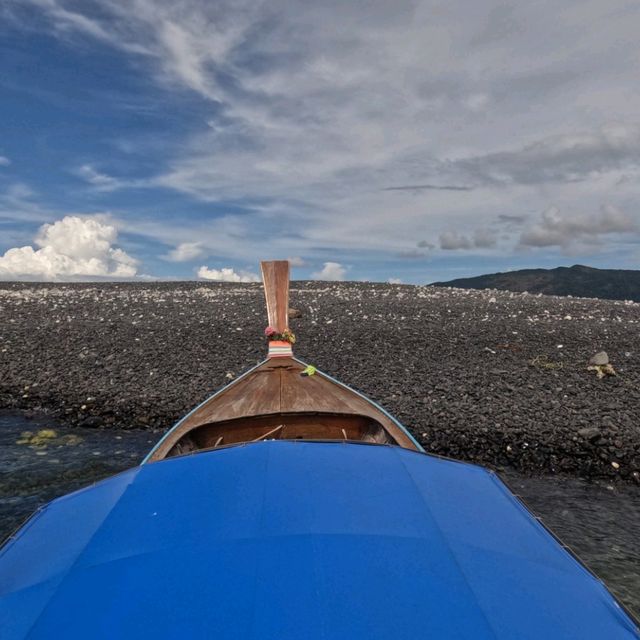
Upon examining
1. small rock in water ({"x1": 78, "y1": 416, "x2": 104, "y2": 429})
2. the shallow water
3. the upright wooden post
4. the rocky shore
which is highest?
the upright wooden post

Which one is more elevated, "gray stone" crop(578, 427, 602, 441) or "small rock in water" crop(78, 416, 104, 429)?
"small rock in water" crop(78, 416, 104, 429)

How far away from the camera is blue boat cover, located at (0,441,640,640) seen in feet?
8.85

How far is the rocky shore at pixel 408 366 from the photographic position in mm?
10648

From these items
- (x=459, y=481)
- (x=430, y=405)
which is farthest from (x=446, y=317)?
(x=459, y=481)

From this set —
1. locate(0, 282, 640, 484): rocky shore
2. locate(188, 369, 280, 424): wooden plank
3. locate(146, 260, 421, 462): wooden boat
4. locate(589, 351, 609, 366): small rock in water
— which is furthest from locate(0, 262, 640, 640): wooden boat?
locate(589, 351, 609, 366): small rock in water

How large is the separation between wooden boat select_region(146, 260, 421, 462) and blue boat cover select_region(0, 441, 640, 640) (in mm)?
3423

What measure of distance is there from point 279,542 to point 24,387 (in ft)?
43.3

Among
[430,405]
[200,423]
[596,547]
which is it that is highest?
[200,423]

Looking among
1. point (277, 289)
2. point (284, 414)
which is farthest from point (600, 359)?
point (284, 414)

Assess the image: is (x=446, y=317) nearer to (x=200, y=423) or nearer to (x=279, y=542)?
(x=200, y=423)

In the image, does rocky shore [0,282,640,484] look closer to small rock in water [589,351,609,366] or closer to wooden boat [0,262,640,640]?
small rock in water [589,351,609,366]

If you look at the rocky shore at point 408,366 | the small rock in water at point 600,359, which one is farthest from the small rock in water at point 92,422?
the small rock in water at point 600,359

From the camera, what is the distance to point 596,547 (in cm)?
731

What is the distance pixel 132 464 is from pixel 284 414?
3.75m
